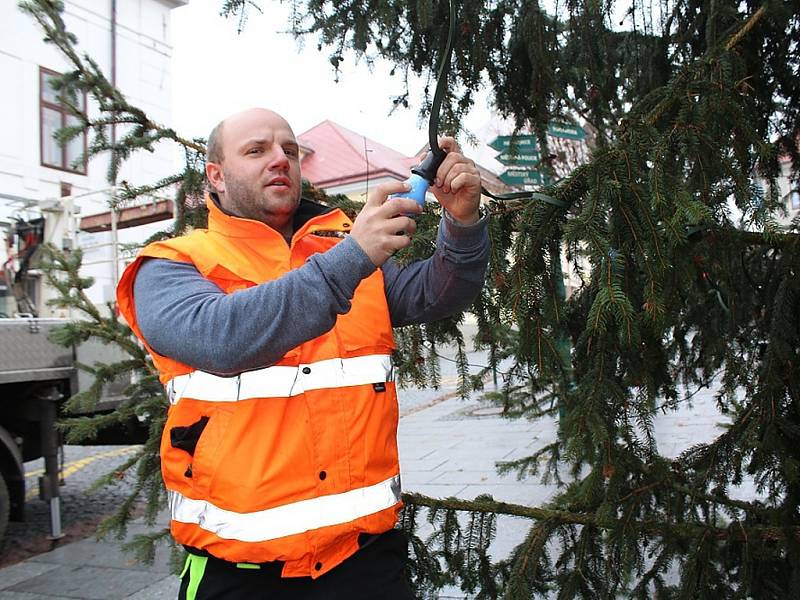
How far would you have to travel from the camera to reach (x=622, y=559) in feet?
7.29

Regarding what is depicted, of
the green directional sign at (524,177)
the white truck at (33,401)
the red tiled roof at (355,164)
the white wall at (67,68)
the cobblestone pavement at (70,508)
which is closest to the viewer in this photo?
the red tiled roof at (355,164)

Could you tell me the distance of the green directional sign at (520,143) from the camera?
3.24m

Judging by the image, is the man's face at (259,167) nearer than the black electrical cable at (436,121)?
No

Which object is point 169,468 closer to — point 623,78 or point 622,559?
point 622,559

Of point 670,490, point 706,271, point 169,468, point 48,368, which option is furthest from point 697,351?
point 48,368

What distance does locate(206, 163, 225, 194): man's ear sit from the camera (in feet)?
5.88

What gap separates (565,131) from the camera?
12.5 feet

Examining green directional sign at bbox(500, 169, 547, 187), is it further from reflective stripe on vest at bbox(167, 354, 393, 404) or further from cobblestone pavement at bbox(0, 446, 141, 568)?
cobblestone pavement at bbox(0, 446, 141, 568)

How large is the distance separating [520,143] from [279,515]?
7.46 feet

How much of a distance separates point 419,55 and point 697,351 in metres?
1.75

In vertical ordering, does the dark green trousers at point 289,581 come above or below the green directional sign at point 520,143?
below

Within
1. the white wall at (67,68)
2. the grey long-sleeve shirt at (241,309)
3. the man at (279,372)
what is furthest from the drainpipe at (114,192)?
the grey long-sleeve shirt at (241,309)

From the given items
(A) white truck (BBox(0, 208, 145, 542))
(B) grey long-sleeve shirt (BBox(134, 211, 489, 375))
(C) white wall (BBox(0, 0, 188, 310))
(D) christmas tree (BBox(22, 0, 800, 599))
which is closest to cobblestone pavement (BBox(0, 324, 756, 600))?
(A) white truck (BBox(0, 208, 145, 542))

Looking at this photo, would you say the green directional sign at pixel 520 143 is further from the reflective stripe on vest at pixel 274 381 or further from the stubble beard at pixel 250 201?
the reflective stripe on vest at pixel 274 381
